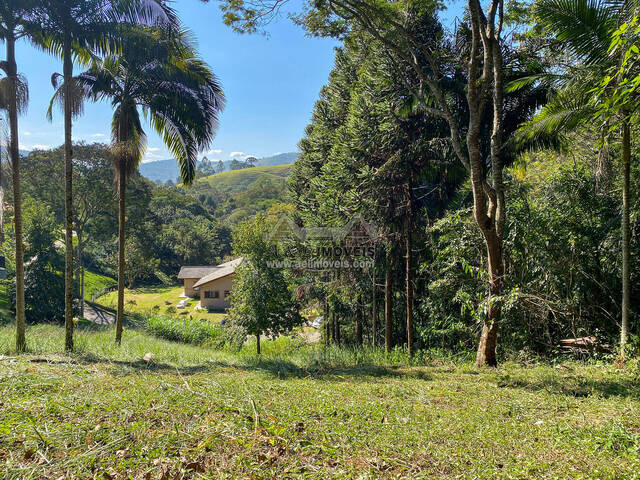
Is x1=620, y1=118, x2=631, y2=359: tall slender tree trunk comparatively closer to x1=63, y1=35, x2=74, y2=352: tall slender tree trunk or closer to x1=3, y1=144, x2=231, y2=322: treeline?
x1=63, y1=35, x2=74, y2=352: tall slender tree trunk

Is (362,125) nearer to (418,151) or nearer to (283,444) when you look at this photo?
(418,151)

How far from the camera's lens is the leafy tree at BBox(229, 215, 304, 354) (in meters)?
12.5

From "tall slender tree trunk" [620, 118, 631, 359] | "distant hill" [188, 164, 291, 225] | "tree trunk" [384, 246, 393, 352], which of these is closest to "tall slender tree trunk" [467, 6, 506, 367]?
"tall slender tree trunk" [620, 118, 631, 359]

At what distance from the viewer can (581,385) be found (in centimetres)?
552

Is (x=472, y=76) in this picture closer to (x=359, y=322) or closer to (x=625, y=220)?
(x=625, y=220)

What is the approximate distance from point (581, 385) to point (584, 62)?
222 inches

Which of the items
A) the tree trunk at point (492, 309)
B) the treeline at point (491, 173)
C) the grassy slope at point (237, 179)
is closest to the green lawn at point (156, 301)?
the treeline at point (491, 173)

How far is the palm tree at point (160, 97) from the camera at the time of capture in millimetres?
9594

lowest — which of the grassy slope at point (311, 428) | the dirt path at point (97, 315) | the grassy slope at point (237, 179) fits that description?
→ the dirt path at point (97, 315)

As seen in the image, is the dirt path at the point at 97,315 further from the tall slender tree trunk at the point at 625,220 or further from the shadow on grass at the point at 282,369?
the tall slender tree trunk at the point at 625,220

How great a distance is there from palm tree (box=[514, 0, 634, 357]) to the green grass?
38.3 metres

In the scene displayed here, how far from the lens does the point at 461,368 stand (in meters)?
7.67

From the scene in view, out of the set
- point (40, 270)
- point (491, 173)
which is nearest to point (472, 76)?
point (491, 173)

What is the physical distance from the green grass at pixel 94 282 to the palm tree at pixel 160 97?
93.7 ft
